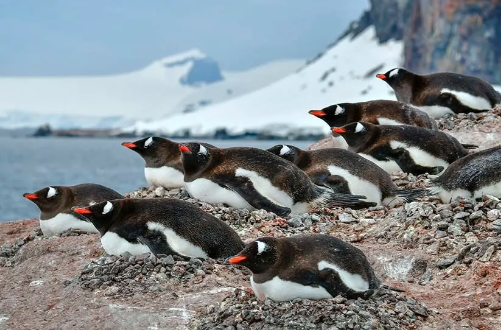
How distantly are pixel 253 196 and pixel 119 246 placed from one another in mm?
1606

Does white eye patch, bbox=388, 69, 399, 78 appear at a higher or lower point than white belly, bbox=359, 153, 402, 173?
higher

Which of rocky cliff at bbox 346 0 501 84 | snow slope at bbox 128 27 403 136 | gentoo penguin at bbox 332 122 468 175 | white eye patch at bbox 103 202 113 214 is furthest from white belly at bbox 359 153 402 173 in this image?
snow slope at bbox 128 27 403 136

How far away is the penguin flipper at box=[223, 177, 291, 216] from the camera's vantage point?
772 cm

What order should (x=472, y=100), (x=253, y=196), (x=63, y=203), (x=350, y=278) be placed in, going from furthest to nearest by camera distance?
(x=472, y=100) < (x=63, y=203) < (x=253, y=196) < (x=350, y=278)

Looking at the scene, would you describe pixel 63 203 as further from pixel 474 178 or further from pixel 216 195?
pixel 474 178

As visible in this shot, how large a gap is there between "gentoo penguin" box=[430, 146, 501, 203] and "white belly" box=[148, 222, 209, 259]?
94.6 inches

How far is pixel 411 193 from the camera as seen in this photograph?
810cm

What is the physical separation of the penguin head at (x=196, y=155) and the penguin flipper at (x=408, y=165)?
2379 mm

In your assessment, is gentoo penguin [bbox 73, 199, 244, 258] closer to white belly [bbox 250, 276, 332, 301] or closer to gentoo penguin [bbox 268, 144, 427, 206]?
white belly [bbox 250, 276, 332, 301]

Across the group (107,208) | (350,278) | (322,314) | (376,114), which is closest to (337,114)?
(376,114)

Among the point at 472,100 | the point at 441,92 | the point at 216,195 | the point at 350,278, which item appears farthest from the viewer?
the point at 472,100

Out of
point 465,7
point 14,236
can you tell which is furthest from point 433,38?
point 14,236

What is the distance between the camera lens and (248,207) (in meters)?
7.80

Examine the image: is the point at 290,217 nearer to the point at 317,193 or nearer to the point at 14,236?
the point at 317,193
